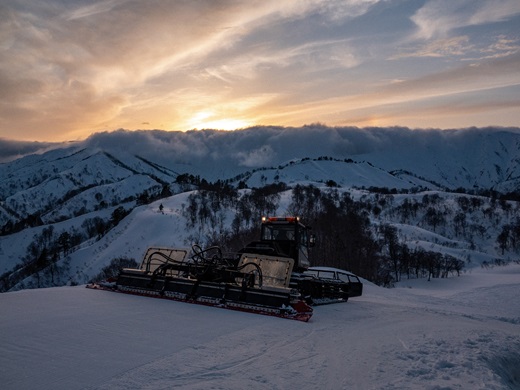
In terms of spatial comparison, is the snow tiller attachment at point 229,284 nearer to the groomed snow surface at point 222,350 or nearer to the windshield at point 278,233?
the groomed snow surface at point 222,350

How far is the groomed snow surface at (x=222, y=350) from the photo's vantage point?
6062 mm

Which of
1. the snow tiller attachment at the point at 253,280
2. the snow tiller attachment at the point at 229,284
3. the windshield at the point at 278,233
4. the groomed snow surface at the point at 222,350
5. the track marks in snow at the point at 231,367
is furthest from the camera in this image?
the windshield at the point at 278,233

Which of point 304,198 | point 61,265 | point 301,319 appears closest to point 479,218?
point 304,198

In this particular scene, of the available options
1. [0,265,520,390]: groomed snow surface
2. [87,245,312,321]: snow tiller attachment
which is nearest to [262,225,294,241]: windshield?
[87,245,312,321]: snow tiller attachment

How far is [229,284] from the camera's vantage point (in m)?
12.1

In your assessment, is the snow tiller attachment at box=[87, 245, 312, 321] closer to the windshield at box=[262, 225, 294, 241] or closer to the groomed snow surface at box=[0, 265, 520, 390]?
the groomed snow surface at box=[0, 265, 520, 390]

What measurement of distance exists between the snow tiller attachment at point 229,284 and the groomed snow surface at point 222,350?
50 centimetres

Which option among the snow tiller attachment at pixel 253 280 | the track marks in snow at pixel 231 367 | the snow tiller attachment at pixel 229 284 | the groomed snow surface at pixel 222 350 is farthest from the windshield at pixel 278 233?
the track marks in snow at pixel 231 367

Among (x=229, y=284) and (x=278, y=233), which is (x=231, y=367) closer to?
(x=229, y=284)

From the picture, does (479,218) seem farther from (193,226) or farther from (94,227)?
(94,227)

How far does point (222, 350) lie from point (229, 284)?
15.0ft

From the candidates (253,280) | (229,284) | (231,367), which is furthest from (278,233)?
(231,367)

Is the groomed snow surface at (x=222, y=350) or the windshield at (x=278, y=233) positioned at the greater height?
the windshield at (x=278, y=233)

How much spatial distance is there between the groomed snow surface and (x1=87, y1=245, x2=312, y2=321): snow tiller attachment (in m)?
0.50
